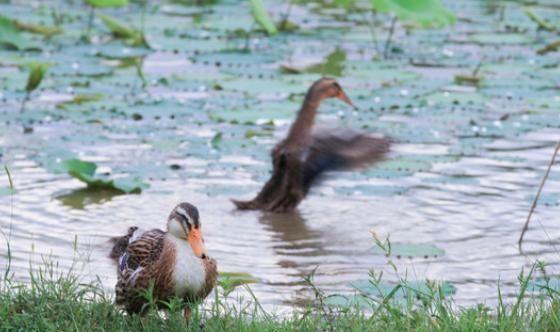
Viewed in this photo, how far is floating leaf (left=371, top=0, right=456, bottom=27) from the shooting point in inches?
425

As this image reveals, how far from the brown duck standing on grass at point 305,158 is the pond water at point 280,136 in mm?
140

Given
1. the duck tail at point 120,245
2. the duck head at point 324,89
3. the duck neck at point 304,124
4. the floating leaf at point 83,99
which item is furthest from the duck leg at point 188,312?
the floating leaf at point 83,99

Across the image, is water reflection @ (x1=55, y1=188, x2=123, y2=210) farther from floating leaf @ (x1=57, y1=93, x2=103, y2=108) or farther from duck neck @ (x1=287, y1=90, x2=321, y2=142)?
floating leaf @ (x1=57, y1=93, x2=103, y2=108)

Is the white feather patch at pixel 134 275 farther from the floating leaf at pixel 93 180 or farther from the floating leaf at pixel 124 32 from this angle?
the floating leaf at pixel 124 32

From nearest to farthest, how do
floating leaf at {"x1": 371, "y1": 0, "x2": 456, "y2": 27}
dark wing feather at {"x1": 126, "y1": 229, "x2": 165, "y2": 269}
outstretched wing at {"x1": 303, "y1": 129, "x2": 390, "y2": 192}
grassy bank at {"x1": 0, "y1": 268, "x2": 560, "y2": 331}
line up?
grassy bank at {"x1": 0, "y1": 268, "x2": 560, "y2": 331}
dark wing feather at {"x1": 126, "y1": 229, "x2": 165, "y2": 269}
outstretched wing at {"x1": 303, "y1": 129, "x2": 390, "y2": 192}
floating leaf at {"x1": 371, "y1": 0, "x2": 456, "y2": 27}

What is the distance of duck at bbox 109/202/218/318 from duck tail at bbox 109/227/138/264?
0.38 meters

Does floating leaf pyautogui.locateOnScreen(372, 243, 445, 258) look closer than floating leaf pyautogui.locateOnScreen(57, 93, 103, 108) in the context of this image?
Yes

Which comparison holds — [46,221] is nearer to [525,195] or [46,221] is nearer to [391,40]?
[525,195]

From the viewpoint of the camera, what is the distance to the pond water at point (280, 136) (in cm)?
741

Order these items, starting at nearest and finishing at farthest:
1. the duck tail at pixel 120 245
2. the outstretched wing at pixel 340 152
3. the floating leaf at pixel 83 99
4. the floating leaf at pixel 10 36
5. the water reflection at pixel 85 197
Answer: the duck tail at pixel 120 245 < the outstretched wing at pixel 340 152 < the water reflection at pixel 85 197 < the floating leaf at pixel 83 99 < the floating leaf at pixel 10 36

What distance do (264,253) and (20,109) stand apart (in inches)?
135

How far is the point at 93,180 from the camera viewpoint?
8.37 metres

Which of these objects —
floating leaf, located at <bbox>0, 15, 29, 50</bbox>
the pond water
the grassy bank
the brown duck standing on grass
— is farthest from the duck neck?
floating leaf, located at <bbox>0, 15, 29, 50</bbox>

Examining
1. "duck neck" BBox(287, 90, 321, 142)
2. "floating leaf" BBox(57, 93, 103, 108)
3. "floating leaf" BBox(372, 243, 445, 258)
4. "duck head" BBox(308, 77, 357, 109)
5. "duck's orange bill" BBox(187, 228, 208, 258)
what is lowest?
"floating leaf" BBox(372, 243, 445, 258)
